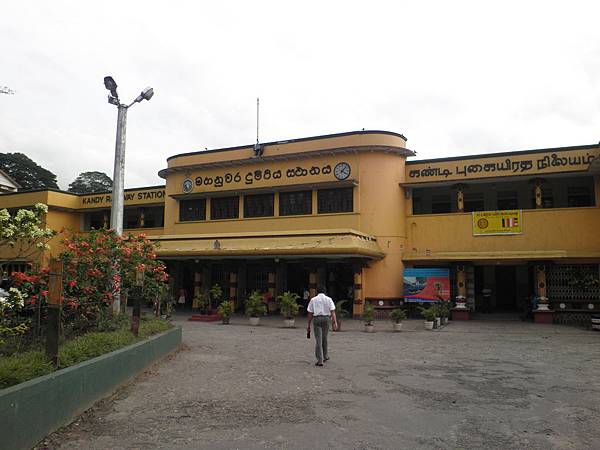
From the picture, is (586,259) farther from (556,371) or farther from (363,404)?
(363,404)

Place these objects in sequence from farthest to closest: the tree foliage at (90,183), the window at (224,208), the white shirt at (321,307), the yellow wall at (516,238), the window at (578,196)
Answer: the tree foliage at (90,183), the window at (224,208), the window at (578,196), the yellow wall at (516,238), the white shirt at (321,307)

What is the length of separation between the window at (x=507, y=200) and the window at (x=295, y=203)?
363 inches

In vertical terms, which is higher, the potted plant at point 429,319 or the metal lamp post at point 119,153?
the metal lamp post at point 119,153

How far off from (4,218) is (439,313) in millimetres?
16289

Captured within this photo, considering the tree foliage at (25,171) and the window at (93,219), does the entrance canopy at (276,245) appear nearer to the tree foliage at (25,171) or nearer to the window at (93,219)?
the window at (93,219)

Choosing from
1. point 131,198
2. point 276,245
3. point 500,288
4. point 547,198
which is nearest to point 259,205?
point 276,245

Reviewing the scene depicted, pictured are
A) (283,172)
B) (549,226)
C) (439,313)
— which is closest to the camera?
(439,313)

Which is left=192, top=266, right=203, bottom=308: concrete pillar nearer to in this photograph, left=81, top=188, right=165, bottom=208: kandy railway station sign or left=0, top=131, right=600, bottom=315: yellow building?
left=0, top=131, right=600, bottom=315: yellow building

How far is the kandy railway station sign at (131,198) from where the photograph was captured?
2961cm

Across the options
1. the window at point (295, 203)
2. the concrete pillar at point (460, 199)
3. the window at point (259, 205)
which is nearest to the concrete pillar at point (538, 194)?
the concrete pillar at point (460, 199)

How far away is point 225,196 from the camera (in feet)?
85.8

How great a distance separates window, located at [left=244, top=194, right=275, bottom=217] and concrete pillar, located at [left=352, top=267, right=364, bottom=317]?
5566 millimetres

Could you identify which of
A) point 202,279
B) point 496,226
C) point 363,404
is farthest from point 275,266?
point 363,404

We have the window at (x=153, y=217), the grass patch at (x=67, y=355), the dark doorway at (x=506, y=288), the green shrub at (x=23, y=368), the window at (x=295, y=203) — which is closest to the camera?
the green shrub at (x=23, y=368)
